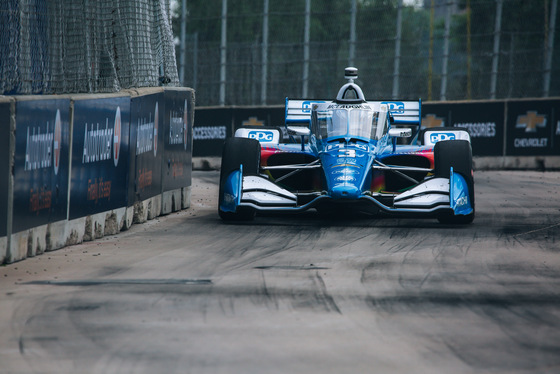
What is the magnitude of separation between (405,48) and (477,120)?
2.34 metres

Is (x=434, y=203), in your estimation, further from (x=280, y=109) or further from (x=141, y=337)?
(x=280, y=109)

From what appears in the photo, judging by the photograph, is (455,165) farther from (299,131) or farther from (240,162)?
(240,162)

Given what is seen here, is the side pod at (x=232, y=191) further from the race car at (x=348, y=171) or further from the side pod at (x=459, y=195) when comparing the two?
the side pod at (x=459, y=195)

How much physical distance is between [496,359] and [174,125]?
8.99 m

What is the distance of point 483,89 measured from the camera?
23969 mm

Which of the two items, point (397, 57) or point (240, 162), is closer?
point (240, 162)

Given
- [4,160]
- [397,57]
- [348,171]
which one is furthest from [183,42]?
[4,160]

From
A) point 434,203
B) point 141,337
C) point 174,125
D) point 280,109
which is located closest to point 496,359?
point 141,337

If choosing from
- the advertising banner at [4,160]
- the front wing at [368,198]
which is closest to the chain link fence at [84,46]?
the advertising banner at [4,160]

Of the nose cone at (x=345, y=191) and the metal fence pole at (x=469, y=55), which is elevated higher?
the metal fence pole at (x=469, y=55)

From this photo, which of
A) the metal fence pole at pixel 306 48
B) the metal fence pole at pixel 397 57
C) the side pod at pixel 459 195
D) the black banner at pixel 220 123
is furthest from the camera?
the black banner at pixel 220 123

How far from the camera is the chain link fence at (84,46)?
31.5 ft

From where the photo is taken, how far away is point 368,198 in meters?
11.5

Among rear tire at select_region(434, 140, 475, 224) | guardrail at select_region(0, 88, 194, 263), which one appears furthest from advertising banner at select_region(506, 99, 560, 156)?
rear tire at select_region(434, 140, 475, 224)
